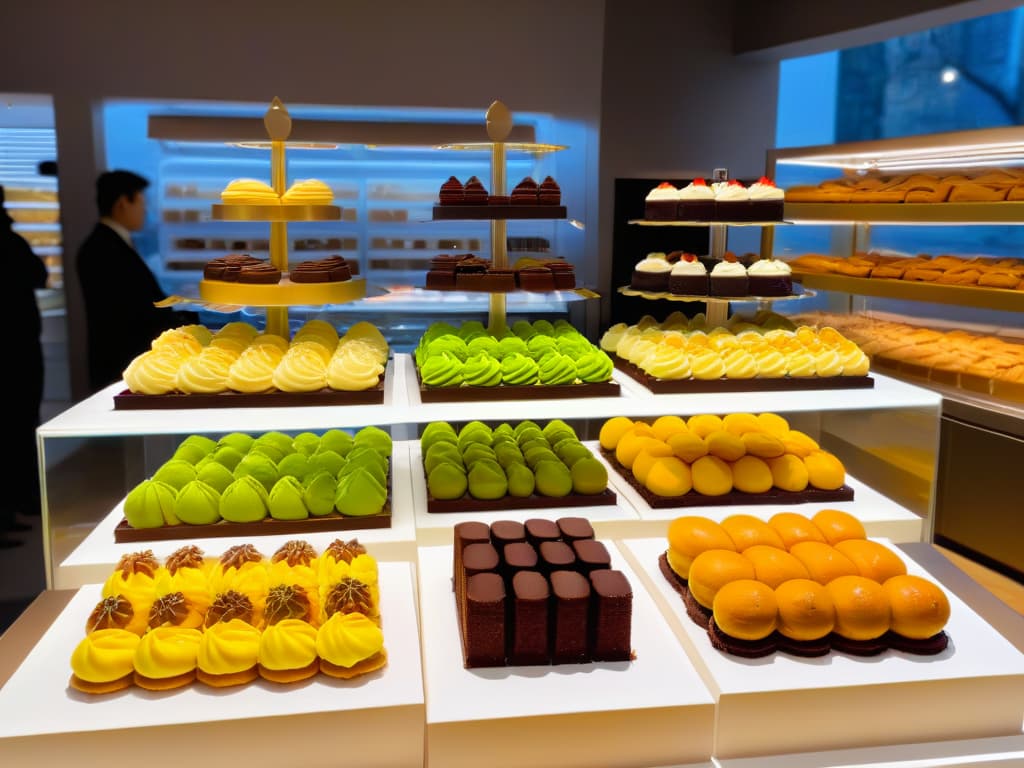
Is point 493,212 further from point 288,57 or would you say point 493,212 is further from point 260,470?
point 288,57

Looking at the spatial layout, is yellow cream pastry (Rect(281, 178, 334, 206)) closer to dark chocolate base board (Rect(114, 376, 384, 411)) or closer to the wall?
dark chocolate base board (Rect(114, 376, 384, 411))

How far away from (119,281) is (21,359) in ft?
2.65

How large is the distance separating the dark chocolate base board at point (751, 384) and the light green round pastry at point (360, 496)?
0.91m

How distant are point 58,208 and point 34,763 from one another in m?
4.90

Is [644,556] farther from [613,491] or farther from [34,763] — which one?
[34,763]

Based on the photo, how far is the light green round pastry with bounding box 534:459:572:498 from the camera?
267 cm

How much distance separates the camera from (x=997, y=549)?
418 centimetres

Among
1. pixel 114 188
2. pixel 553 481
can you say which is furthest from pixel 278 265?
pixel 114 188

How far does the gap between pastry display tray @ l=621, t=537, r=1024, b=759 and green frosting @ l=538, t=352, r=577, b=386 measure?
0.96 meters

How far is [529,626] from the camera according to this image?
190 cm

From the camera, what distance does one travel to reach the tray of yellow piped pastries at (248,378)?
2.41 meters

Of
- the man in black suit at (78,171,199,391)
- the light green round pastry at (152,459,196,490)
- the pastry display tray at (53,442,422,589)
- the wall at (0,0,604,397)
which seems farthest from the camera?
the wall at (0,0,604,397)

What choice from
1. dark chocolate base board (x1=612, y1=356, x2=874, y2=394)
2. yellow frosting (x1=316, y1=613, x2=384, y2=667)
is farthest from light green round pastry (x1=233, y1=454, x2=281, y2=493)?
dark chocolate base board (x1=612, y1=356, x2=874, y2=394)

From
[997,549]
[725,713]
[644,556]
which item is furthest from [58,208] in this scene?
[997,549]
